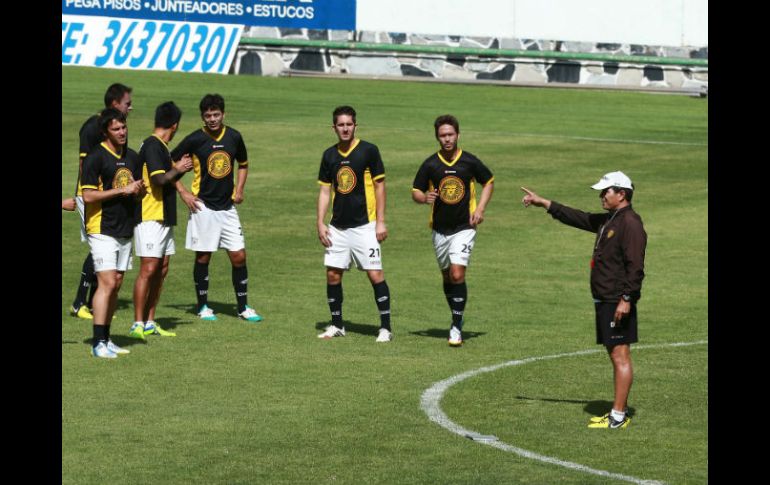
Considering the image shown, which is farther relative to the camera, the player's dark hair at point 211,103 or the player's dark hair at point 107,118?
the player's dark hair at point 211,103

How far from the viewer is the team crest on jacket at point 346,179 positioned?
14.9 m

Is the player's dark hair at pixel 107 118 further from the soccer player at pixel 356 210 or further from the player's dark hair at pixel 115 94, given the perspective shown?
the soccer player at pixel 356 210

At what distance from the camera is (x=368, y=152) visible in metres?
14.9

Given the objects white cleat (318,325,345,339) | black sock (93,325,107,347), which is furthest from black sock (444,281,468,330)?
black sock (93,325,107,347)

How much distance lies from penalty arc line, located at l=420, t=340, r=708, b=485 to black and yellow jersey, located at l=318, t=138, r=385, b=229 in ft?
7.77

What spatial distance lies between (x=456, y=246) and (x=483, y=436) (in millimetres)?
4191

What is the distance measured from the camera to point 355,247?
15.0 meters

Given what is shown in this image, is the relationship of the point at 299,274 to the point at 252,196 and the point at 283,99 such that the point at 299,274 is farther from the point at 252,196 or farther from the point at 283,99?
the point at 283,99

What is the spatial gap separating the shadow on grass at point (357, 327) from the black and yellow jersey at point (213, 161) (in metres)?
1.78

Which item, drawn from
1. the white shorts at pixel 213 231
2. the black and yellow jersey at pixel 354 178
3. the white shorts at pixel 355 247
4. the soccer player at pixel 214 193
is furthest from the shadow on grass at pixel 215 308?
the black and yellow jersey at pixel 354 178

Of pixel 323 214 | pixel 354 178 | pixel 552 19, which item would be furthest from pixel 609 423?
pixel 552 19

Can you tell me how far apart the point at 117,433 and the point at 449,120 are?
524cm

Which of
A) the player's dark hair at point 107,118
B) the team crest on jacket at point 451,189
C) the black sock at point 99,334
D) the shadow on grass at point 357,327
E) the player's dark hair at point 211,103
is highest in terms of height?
the player's dark hair at point 211,103

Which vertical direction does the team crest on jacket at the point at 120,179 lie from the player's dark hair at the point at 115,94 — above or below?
below
